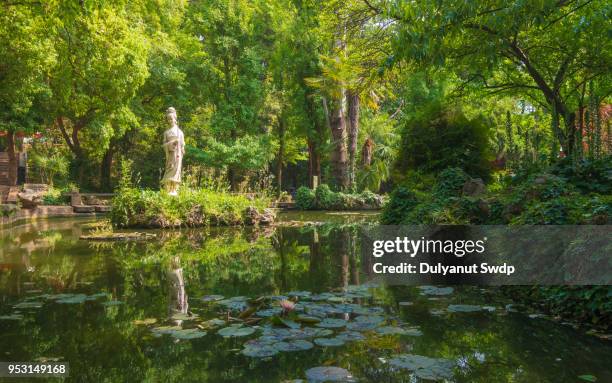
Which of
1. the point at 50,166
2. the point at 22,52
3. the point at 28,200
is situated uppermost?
the point at 22,52

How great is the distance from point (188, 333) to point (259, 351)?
2.40 feet

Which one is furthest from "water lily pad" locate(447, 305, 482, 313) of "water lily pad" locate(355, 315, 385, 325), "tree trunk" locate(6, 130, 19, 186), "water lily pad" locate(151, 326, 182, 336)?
"tree trunk" locate(6, 130, 19, 186)

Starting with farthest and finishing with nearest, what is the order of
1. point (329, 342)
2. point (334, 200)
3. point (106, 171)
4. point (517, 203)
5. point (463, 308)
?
point (106, 171), point (334, 200), point (517, 203), point (463, 308), point (329, 342)

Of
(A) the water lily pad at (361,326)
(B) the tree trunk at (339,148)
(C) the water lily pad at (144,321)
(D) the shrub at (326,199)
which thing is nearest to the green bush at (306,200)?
(D) the shrub at (326,199)

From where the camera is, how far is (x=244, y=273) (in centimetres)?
671

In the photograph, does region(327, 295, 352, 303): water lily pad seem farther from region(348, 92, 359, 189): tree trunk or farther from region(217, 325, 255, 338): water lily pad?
region(348, 92, 359, 189): tree trunk

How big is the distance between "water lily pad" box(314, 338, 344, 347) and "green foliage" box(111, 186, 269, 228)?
10516mm

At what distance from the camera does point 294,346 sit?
3.50 meters

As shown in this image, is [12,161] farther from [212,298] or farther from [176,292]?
[212,298]

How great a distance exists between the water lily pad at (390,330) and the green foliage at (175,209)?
34.4 feet

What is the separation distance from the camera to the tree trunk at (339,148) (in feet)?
87.6

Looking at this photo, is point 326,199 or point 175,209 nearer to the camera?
point 175,209

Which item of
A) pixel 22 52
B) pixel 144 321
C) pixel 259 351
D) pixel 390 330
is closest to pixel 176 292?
pixel 144 321

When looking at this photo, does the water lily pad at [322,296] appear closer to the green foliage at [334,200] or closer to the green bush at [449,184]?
the green bush at [449,184]
